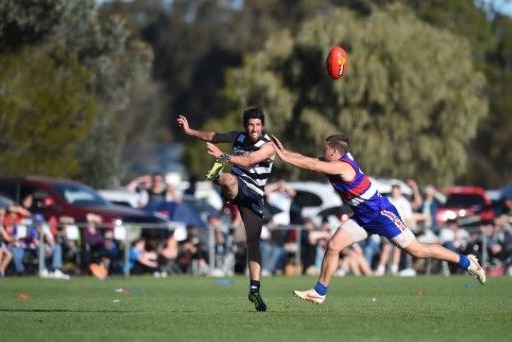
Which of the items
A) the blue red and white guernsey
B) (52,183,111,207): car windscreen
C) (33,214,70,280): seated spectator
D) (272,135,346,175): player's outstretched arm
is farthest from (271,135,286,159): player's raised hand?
(52,183,111,207): car windscreen

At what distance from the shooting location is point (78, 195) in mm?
32250

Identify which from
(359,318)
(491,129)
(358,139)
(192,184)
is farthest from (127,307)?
(491,129)

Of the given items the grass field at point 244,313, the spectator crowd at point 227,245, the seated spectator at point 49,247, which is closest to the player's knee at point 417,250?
the grass field at point 244,313

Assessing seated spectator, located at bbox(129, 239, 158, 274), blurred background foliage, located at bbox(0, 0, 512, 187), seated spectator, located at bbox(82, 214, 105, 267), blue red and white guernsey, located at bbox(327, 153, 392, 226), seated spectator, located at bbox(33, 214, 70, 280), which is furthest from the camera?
blurred background foliage, located at bbox(0, 0, 512, 187)

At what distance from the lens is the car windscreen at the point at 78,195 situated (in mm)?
31736

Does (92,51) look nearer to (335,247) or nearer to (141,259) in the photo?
(141,259)

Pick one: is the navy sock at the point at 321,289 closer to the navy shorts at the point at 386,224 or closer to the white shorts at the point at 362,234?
the white shorts at the point at 362,234

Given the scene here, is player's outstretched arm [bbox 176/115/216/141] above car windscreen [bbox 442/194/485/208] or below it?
above

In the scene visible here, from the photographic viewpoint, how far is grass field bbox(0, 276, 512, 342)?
1288 centimetres

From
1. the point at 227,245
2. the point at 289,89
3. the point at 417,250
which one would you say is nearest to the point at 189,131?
the point at 417,250

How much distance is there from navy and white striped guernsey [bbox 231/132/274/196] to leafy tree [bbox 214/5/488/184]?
34.4 meters

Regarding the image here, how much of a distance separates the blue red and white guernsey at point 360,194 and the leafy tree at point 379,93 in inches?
1373

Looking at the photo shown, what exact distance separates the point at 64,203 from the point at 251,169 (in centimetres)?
1580

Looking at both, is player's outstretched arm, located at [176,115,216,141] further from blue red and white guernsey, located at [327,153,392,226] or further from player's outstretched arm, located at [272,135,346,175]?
blue red and white guernsey, located at [327,153,392,226]
